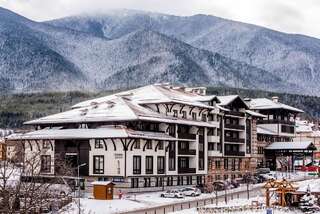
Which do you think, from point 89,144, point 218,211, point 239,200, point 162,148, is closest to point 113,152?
point 89,144

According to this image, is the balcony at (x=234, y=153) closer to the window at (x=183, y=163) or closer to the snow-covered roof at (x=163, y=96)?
the snow-covered roof at (x=163, y=96)

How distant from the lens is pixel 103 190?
254 feet

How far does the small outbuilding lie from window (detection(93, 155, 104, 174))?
29.6 ft

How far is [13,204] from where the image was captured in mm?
32906

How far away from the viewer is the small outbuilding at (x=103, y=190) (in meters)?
77.4

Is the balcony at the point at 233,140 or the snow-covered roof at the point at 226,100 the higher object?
the snow-covered roof at the point at 226,100

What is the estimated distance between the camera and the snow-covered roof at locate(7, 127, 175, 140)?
84.6m

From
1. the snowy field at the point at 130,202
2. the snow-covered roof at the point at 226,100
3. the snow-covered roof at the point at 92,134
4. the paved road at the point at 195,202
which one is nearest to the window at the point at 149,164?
the snow-covered roof at the point at 92,134

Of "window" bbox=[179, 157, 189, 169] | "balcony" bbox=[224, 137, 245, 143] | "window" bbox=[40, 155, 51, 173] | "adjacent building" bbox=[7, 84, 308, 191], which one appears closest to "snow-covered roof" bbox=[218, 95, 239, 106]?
"adjacent building" bbox=[7, 84, 308, 191]

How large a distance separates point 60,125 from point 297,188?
3718cm

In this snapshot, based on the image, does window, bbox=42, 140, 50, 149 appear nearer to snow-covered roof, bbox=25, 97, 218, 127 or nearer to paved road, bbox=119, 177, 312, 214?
snow-covered roof, bbox=25, 97, 218, 127

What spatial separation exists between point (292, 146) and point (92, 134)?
56.9 m

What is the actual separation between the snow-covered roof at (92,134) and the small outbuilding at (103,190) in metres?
7.93

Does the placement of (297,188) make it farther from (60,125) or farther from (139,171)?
(60,125)
